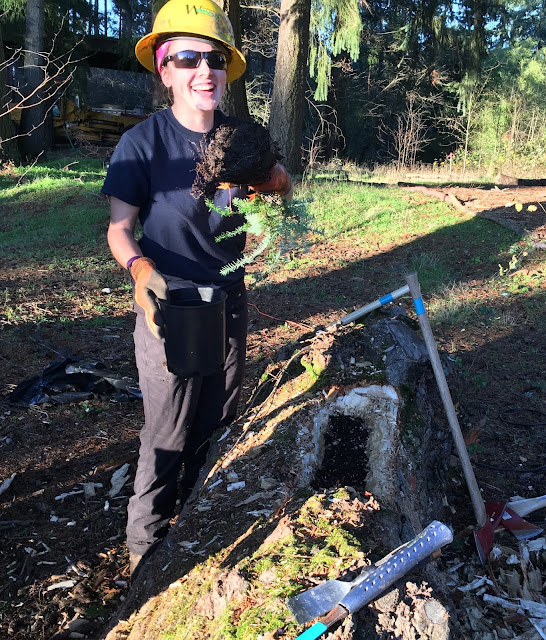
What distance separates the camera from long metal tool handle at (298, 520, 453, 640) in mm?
1475

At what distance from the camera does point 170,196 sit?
227cm

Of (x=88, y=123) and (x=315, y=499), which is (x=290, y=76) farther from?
(x=88, y=123)

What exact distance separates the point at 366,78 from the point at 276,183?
21.8m

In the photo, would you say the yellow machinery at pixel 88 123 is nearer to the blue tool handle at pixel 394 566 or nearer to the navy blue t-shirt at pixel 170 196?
the navy blue t-shirt at pixel 170 196

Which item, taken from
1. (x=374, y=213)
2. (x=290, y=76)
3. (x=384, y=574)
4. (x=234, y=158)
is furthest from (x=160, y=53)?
(x=290, y=76)

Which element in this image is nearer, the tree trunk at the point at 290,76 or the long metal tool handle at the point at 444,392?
the long metal tool handle at the point at 444,392

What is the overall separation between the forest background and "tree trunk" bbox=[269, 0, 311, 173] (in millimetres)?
19

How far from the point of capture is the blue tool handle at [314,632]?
1.43 metres

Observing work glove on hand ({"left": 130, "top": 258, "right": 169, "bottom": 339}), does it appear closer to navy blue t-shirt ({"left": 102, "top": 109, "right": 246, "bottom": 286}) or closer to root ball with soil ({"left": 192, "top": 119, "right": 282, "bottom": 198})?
navy blue t-shirt ({"left": 102, "top": 109, "right": 246, "bottom": 286})

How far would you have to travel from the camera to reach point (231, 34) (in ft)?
7.95

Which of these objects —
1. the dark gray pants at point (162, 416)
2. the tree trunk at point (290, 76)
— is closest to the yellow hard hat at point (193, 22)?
the dark gray pants at point (162, 416)

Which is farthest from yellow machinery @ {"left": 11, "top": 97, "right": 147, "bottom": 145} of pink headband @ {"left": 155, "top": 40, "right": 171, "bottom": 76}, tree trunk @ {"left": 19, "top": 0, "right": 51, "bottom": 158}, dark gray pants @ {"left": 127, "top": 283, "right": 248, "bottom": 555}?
dark gray pants @ {"left": 127, "top": 283, "right": 248, "bottom": 555}

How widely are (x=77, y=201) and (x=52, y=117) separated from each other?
10661 mm

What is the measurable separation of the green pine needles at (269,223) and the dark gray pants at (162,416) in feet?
1.02
